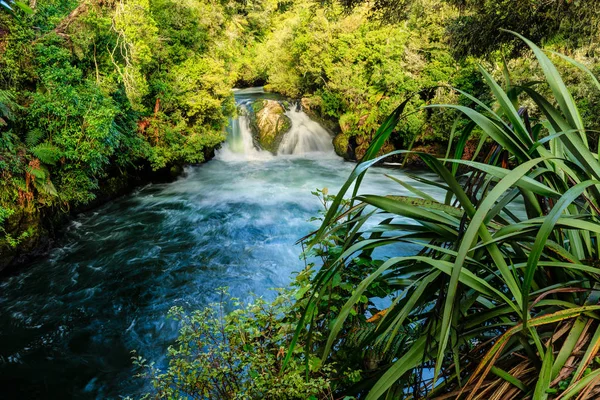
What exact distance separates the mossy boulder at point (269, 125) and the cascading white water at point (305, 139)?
249 millimetres

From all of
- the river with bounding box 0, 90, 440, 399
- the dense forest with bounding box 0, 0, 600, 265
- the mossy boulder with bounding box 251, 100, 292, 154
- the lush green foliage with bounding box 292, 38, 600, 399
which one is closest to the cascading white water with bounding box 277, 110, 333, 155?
the mossy boulder with bounding box 251, 100, 292, 154

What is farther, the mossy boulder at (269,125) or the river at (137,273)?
the mossy boulder at (269,125)

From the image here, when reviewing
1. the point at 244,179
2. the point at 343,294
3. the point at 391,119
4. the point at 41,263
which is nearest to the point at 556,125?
the point at 391,119

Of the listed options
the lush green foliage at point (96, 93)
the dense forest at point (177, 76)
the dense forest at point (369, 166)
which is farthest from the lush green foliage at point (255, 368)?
the lush green foliage at point (96, 93)

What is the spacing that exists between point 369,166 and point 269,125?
13465 mm

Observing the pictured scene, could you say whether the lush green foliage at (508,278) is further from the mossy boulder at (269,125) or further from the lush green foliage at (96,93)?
the mossy boulder at (269,125)

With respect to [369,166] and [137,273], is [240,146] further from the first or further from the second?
[369,166]

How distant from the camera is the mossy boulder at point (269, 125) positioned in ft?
45.8

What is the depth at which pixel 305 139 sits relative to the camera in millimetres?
14453

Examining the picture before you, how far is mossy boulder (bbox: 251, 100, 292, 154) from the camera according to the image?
13.9 m

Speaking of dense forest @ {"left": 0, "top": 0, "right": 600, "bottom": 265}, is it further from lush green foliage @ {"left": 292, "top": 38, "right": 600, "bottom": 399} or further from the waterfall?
the waterfall

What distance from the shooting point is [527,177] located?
118cm

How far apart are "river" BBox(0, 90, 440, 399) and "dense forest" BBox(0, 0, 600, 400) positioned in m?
0.54

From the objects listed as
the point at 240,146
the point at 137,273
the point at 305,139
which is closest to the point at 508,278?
the point at 137,273
